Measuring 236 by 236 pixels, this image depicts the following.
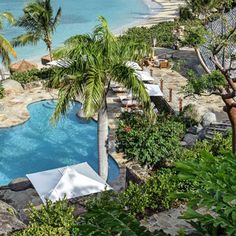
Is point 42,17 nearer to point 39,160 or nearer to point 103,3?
point 39,160

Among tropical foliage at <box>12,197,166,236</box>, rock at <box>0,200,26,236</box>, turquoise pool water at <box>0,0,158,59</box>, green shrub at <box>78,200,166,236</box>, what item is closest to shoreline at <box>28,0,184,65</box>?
turquoise pool water at <box>0,0,158,59</box>

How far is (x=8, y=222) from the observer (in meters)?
11.7

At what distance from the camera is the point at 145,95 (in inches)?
538

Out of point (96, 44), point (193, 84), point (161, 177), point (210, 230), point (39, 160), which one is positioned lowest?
point (39, 160)

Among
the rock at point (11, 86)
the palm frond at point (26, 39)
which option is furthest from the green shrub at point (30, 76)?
the palm frond at point (26, 39)

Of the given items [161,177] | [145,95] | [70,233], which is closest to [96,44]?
[145,95]

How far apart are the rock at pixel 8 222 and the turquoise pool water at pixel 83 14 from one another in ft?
110

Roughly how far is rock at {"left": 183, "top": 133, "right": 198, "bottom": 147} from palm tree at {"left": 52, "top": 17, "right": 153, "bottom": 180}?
4.78 m

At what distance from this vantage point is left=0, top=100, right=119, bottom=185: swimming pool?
19281 mm

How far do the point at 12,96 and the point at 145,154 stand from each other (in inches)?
517

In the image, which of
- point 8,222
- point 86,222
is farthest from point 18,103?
point 86,222

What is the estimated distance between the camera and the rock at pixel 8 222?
11.3 m

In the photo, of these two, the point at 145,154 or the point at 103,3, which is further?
the point at 103,3

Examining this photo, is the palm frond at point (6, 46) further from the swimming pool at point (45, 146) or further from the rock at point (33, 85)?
the rock at point (33, 85)
